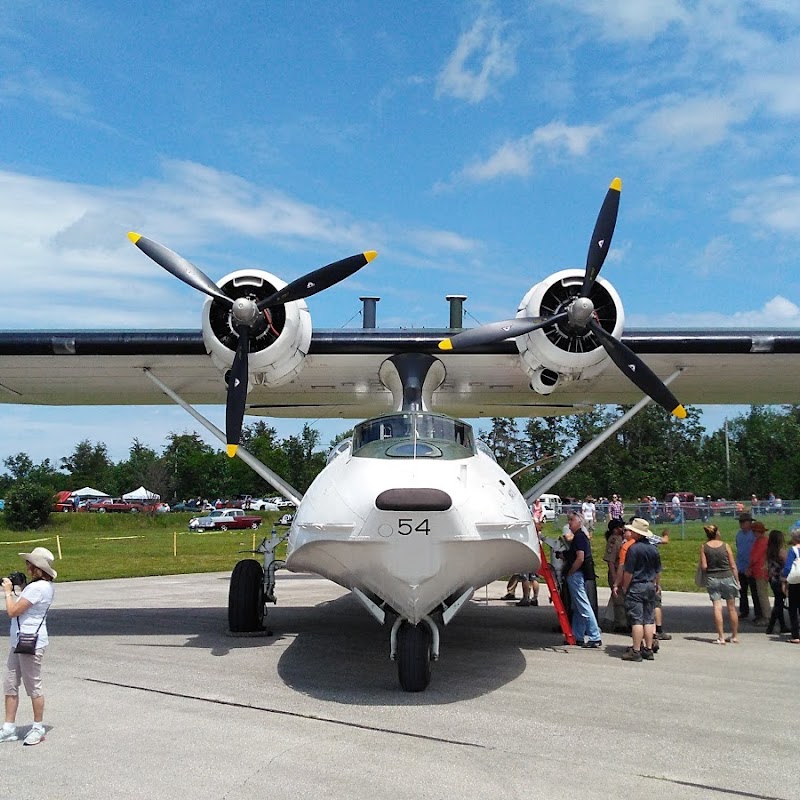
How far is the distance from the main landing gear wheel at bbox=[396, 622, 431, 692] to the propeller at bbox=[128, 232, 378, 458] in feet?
10.3

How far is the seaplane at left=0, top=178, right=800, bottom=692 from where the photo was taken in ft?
21.3

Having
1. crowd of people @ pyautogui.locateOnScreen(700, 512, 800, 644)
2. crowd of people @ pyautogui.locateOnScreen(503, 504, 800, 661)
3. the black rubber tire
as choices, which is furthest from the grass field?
crowd of people @ pyautogui.locateOnScreen(503, 504, 800, 661)

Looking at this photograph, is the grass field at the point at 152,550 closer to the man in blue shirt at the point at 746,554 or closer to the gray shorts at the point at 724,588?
the man in blue shirt at the point at 746,554

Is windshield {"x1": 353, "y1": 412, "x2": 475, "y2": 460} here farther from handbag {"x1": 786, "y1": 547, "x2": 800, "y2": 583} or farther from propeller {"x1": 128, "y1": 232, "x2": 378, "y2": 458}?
handbag {"x1": 786, "y1": 547, "x2": 800, "y2": 583}

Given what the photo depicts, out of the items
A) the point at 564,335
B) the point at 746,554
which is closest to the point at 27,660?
the point at 564,335

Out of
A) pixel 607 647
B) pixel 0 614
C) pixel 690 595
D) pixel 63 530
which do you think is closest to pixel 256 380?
pixel 607 647

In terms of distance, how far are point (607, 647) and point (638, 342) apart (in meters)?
3.64

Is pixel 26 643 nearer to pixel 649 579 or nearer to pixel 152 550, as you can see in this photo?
pixel 649 579

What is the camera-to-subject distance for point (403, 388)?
33.5 feet

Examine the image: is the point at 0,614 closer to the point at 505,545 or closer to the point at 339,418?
the point at 339,418

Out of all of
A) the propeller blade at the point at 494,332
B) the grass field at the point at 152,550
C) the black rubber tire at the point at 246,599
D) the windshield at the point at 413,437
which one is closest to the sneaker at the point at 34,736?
the windshield at the point at 413,437

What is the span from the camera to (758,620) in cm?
1142

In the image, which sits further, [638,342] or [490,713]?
[638,342]

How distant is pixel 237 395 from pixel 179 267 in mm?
1845
